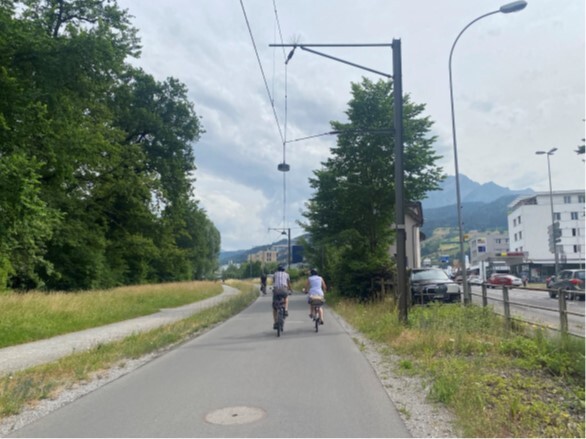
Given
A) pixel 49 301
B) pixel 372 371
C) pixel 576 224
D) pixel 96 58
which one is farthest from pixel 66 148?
pixel 576 224

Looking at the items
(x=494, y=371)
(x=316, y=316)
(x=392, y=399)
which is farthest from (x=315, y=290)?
(x=392, y=399)

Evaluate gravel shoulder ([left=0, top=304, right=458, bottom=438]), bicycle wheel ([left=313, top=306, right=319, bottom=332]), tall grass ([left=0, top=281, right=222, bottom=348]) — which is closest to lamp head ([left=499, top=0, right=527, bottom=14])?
bicycle wheel ([left=313, top=306, right=319, bottom=332])

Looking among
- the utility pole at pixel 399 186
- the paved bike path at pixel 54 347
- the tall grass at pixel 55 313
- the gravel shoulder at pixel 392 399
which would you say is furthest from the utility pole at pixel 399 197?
the tall grass at pixel 55 313

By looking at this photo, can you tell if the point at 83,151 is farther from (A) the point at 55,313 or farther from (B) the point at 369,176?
(B) the point at 369,176

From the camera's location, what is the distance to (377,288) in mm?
22328

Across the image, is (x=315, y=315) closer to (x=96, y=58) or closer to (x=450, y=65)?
(x=450, y=65)

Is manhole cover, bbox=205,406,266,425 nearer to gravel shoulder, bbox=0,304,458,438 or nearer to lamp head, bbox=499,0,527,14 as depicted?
gravel shoulder, bbox=0,304,458,438

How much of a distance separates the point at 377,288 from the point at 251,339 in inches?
441

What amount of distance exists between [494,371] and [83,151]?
21297 millimetres

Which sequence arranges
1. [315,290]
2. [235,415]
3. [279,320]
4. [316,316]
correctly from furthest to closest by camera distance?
[315,290], [316,316], [279,320], [235,415]

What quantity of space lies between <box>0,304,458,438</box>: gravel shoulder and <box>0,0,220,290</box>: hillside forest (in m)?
9.47

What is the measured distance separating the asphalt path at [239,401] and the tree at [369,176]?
1534 centimetres

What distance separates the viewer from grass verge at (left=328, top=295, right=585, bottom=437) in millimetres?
4883

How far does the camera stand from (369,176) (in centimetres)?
2572
